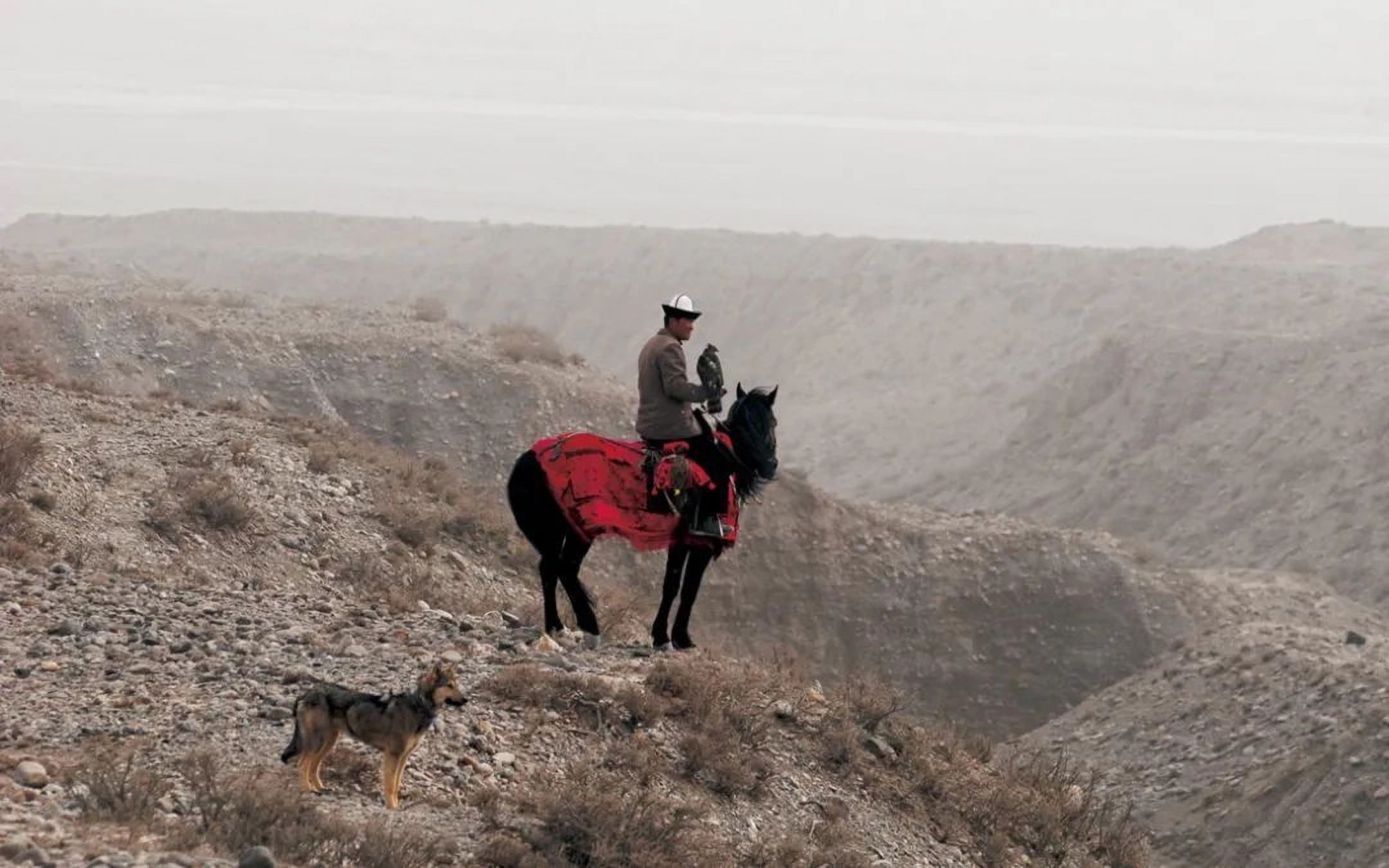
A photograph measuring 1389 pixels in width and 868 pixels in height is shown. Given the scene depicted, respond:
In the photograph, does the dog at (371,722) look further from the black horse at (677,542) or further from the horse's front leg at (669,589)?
the horse's front leg at (669,589)

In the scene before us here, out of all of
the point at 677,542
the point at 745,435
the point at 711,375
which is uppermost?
the point at 711,375

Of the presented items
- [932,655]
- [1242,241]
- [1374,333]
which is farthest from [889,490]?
[1242,241]

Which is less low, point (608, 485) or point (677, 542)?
point (608, 485)

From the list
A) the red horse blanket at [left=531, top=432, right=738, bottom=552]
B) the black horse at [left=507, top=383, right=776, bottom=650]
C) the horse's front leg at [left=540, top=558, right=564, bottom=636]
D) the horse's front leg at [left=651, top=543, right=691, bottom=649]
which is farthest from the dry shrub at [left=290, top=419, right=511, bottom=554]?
the red horse blanket at [left=531, top=432, right=738, bottom=552]

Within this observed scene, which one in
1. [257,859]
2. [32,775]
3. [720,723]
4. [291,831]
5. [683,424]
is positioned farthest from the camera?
[683,424]

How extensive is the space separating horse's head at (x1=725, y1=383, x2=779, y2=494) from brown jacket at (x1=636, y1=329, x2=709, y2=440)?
309 mm

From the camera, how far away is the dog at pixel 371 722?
7.95m

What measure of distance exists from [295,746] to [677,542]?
13.5 ft

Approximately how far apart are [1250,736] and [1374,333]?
28021 mm

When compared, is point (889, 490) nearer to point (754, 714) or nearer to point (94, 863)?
point (754, 714)

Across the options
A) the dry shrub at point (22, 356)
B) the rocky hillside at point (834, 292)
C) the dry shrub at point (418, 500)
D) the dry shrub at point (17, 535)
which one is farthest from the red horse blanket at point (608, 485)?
the rocky hillside at point (834, 292)

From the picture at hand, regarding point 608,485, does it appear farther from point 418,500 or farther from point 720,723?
point 418,500

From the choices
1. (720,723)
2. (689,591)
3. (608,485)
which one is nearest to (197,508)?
(608,485)

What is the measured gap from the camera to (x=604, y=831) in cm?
830
